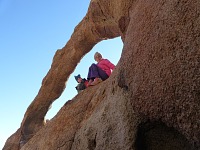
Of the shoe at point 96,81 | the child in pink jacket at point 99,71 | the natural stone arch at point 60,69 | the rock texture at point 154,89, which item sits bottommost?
the rock texture at point 154,89

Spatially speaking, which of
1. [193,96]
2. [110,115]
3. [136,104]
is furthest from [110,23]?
[193,96]

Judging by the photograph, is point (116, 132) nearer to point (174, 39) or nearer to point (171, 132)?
point (171, 132)

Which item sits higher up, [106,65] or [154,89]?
[106,65]

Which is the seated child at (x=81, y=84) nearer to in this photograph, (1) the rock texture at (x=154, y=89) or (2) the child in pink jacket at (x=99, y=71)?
(2) the child in pink jacket at (x=99, y=71)

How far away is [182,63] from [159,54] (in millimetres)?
446

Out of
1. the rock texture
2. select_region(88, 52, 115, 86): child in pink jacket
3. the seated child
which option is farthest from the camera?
the seated child

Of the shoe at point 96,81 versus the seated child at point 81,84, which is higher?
the seated child at point 81,84

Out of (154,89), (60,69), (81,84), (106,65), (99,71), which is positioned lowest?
(154,89)

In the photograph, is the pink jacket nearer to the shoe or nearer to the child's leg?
the child's leg

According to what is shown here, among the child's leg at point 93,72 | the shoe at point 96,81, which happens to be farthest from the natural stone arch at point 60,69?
the shoe at point 96,81

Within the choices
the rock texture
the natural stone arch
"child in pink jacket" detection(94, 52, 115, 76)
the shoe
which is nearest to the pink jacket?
"child in pink jacket" detection(94, 52, 115, 76)

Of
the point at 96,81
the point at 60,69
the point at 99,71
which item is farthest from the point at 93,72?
the point at 60,69

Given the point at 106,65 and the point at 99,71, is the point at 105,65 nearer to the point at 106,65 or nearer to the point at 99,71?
the point at 106,65

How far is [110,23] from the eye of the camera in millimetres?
10625
